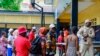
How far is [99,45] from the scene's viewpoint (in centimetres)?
1758

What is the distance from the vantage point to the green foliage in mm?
47344

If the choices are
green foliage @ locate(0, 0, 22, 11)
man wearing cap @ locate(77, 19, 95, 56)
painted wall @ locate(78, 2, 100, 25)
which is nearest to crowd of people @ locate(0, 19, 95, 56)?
man wearing cap @ locate(77, 19, 95, 56)

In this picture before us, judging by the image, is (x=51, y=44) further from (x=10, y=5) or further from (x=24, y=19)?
(x=10, y=5)

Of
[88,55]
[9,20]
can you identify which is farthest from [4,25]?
[88,55]

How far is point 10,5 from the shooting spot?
48469mm

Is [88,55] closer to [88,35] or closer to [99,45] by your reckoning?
[88,35]

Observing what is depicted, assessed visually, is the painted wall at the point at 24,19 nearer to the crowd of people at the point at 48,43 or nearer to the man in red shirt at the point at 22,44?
the crowd of people at the point at 48,43

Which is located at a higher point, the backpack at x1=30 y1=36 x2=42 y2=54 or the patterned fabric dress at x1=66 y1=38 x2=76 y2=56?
the backpack at x1=30 y1=36 x2=42 y2=54

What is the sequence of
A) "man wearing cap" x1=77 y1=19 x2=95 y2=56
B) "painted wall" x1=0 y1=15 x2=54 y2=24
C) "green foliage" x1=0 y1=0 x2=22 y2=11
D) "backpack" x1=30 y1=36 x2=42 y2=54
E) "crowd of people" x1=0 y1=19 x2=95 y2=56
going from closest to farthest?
"crowd of people" x1=0 y1=19 x2=95 y2=56 < "backpack" x1=30 y1=36 x2=42 y2=54 < "man wearing cap" x1=77 y1=19 x2=95 y2=56 < "painted wall" x1=0 y1=15 x2=54 y2=24 < "green foliage" x1=0 y1=0 x2=22 y2=11

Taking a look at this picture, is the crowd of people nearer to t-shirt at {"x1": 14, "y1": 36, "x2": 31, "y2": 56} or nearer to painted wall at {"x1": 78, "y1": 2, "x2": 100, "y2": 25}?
t-shirt at {"x1": 14, "y1": 36, "x2": 31, "y2": 56}

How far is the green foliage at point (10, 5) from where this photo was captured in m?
47.3

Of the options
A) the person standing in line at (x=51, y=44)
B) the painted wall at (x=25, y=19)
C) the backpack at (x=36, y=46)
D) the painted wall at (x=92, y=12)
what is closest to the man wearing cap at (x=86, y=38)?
the person standing in line at (x=51, y=44)

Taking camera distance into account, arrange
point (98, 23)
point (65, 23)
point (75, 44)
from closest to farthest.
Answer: point (75, 44) → point (98, 23) → point (65, 23)

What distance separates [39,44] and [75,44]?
91.4 inches
